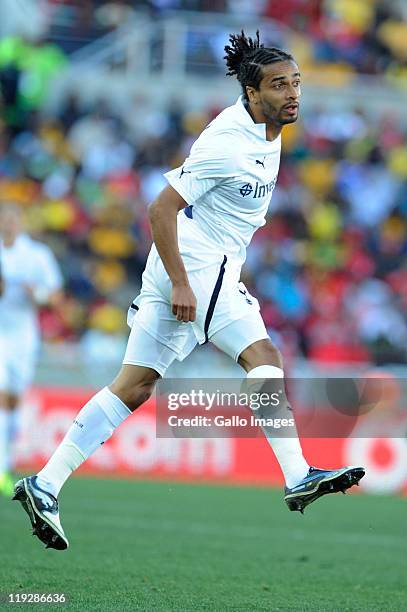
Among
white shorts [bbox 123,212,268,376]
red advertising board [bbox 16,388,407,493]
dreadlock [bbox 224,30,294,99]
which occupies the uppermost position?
dreadlock [bbox 224,30,294,99]

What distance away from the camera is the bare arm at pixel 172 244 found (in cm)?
573

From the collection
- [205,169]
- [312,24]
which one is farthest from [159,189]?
[205,169]

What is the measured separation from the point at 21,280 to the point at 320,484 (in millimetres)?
6134

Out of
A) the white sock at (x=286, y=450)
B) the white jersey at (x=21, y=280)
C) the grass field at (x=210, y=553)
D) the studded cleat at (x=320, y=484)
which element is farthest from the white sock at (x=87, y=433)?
the white jersey at (x=21, y=280)

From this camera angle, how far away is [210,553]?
8.02 meters

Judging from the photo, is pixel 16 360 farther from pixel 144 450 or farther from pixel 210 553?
pixel 210 553

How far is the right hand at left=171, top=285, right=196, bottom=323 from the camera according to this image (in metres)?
5.75

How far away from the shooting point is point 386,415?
44.7 ft

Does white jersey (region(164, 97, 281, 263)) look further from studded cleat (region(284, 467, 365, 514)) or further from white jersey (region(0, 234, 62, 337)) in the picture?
white jersey (region(0, 234, 62, 337))

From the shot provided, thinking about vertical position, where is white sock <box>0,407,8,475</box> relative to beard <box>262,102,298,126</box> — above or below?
below

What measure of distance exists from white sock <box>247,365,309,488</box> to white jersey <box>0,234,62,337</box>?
5.56m

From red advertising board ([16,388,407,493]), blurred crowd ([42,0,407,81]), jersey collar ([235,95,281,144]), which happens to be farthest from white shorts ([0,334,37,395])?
blurred crowd ([42,0,407,81])

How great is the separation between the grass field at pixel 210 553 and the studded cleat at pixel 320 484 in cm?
52

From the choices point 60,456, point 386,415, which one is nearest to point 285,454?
point 60,456
